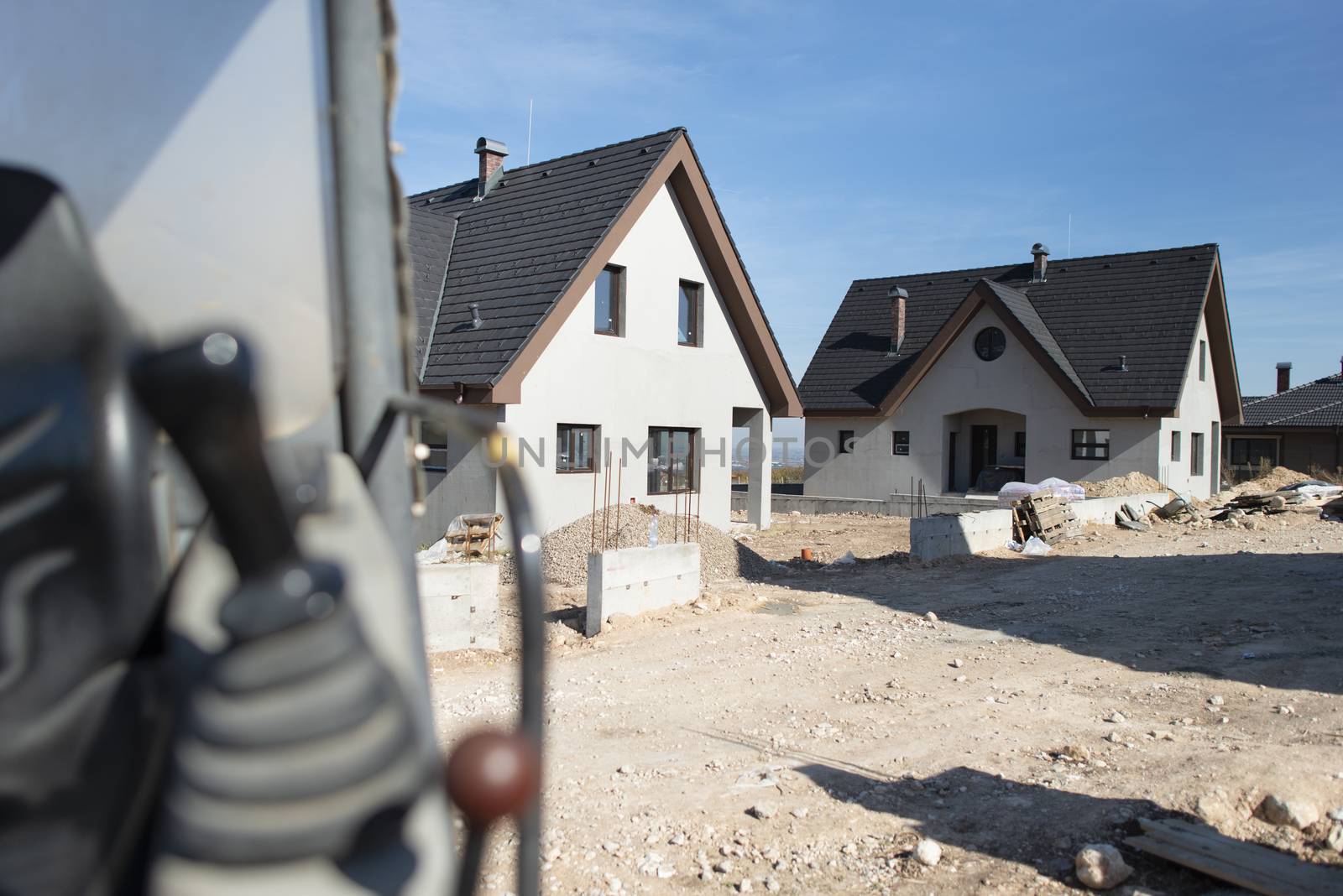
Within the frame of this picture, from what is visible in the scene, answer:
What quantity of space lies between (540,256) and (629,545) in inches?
207

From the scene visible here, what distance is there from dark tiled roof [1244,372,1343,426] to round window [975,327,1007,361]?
19518 millimetres

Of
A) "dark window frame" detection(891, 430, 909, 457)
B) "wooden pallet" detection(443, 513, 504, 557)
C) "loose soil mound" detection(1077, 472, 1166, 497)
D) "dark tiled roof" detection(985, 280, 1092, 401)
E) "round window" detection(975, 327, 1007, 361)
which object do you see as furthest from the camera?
"dark window frame" detection(891, 430, 909, 457)

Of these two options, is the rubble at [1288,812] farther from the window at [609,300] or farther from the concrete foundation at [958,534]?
the window at [609,300]

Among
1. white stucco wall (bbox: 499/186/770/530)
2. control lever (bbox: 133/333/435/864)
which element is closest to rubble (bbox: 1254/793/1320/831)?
control lever (bbox: 133/333/435/864)

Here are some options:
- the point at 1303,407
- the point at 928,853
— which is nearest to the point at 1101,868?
the point at 928,853

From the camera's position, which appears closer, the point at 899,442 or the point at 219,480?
the point at 219,480

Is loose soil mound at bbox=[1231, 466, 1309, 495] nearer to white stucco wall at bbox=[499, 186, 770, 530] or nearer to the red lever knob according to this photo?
white stucco wall at bbox=[499, 186, 770, 530]

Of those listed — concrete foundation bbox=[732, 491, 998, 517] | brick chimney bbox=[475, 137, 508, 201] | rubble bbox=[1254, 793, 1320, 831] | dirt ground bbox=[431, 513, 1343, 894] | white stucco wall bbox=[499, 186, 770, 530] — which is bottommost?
dirt ground bbox=[431, 513, 1343, 894]

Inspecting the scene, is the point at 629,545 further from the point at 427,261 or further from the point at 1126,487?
the point at 1126,487

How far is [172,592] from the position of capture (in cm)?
121

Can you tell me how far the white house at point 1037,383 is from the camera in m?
27.2

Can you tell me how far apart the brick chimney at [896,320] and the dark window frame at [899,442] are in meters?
2.91

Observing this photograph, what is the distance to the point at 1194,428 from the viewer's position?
1155 inches

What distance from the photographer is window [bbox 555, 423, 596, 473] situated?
15.9 metres
